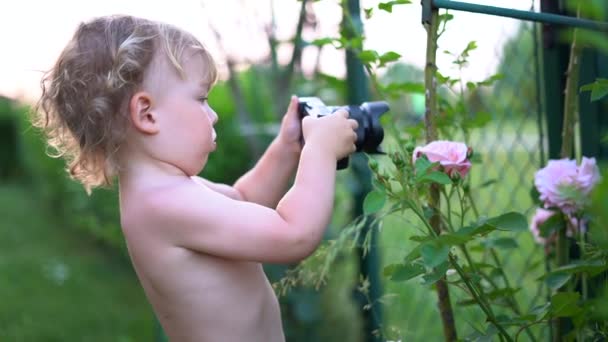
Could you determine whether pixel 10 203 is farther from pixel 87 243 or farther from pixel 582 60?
pixel 582 60

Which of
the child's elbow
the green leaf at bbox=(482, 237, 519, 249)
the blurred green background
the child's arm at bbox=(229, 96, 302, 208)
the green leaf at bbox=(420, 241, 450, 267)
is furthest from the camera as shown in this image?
the blurred green background

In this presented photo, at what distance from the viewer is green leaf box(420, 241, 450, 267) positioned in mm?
1103

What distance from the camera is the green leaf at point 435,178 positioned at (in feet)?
3.82

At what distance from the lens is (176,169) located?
1.45 m

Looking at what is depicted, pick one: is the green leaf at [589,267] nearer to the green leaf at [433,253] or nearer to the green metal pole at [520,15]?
the green leaf at [433,253]

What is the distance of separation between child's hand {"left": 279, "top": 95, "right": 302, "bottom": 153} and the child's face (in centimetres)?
25

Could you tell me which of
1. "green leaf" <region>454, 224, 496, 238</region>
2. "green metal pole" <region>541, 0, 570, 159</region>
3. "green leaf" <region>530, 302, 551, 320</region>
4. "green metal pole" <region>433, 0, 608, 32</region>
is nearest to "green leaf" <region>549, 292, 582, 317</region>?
"green leaf" <region>530, 302, 551, 320</region>

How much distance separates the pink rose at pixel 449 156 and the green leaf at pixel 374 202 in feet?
0.46

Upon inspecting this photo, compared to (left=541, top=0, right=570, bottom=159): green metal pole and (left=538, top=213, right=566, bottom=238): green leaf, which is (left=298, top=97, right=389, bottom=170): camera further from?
(left=541, top=0, right=570, bottom=159): green metal pole

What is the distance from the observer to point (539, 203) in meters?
1.50

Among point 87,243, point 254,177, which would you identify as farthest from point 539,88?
point 87,243

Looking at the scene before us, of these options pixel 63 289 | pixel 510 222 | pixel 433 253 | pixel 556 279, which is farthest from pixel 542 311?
pixel 63 289

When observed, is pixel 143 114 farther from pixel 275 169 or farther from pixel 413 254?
pixel 413 254

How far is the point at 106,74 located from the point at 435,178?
65 cm
